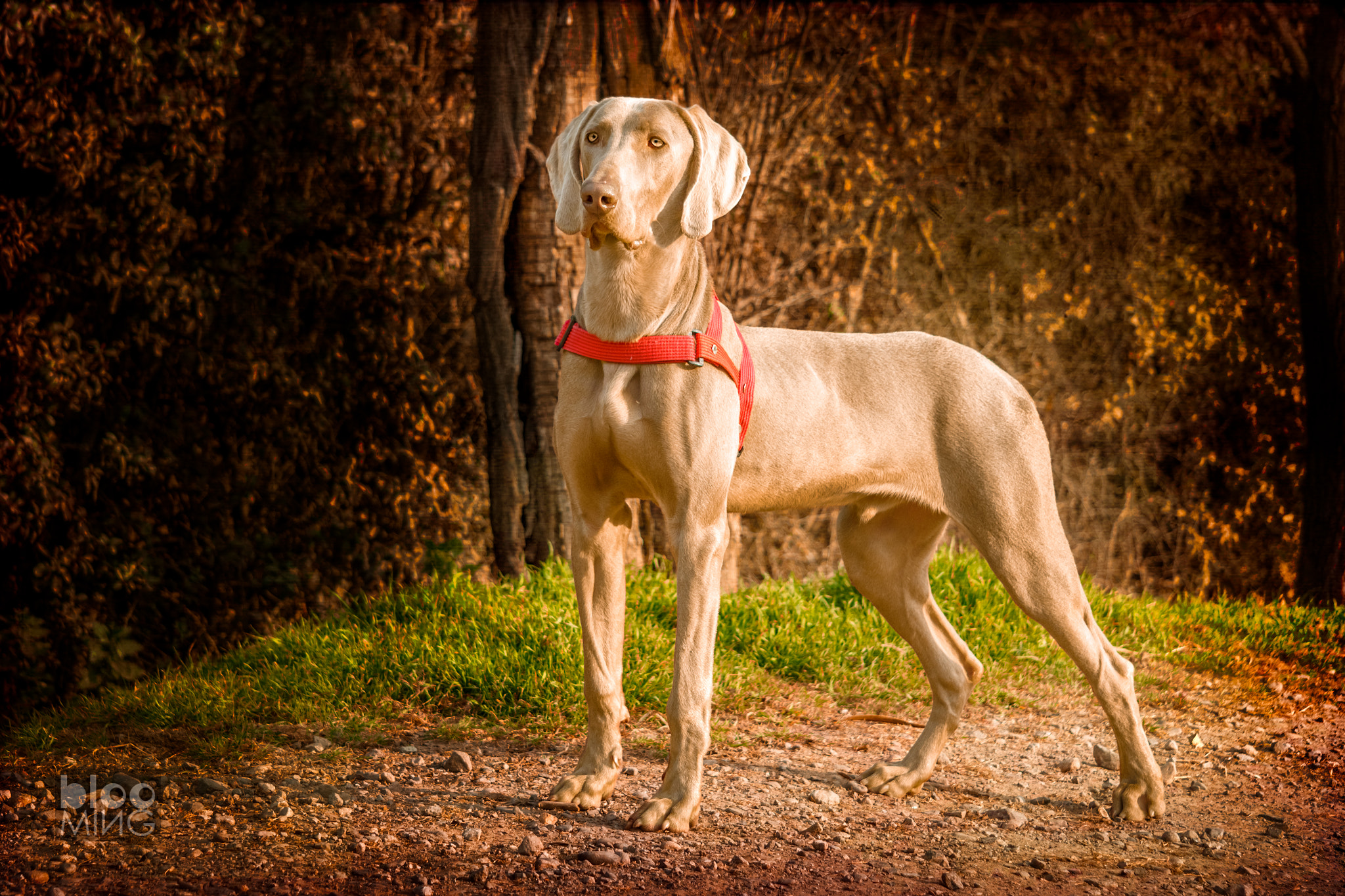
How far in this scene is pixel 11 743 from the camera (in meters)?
4.33

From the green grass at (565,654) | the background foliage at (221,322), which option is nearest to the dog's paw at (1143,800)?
the green grass at (565,654)

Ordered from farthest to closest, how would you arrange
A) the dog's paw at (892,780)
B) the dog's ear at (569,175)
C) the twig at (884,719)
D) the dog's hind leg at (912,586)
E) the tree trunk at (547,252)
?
the tree trunk at (547,252) < the twig at (884,719) < the dog's hind leg at (912,586) < the dog's paw at (892,780) < the dog's ear at (569,175)

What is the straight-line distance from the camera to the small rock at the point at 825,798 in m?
3.75

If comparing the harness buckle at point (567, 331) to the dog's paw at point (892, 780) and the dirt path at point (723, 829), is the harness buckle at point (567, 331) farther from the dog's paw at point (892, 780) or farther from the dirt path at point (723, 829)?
the dog's paw at point (892, 780)

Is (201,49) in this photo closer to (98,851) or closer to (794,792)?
(98,851)

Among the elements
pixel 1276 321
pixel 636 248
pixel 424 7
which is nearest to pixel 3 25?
pixel 424 7

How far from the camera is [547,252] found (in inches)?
221

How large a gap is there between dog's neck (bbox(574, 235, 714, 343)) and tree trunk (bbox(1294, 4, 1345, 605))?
16.2 feet

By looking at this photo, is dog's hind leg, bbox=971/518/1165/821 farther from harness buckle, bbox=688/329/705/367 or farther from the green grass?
the green grass

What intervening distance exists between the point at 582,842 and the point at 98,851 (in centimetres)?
134

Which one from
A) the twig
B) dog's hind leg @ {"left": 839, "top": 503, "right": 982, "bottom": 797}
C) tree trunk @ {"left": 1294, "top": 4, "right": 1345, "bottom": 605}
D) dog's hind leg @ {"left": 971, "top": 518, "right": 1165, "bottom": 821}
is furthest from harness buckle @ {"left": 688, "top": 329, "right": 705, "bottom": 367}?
tree trunk @ {"left": 1294, "top": 4, "right": 1345, "bottom": 605}

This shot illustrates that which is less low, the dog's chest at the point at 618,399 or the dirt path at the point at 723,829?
the dog's chest at the point at 618,399

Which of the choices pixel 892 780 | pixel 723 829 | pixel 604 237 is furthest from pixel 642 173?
pixel 892 780

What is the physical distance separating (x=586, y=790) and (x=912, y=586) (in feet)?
4.64
